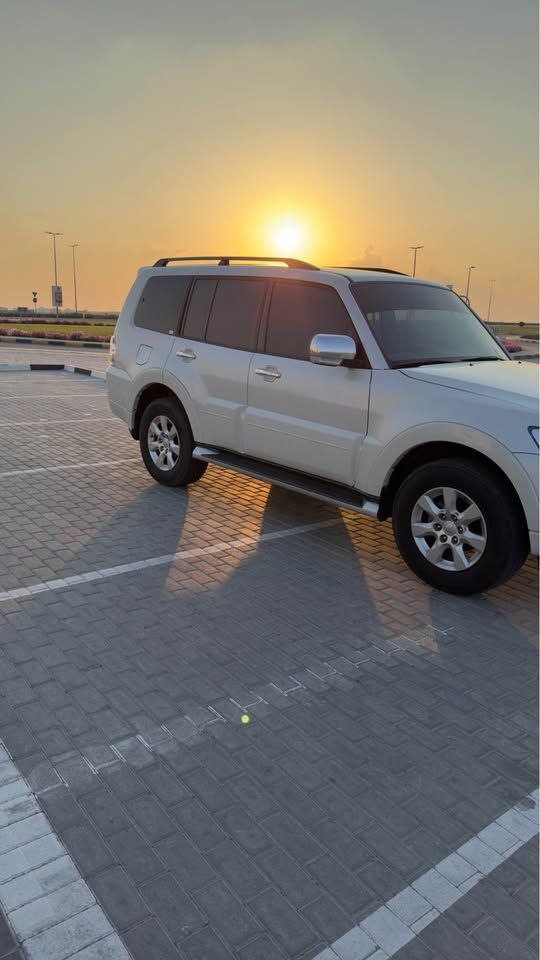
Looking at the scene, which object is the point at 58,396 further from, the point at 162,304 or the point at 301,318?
the point at 301,318

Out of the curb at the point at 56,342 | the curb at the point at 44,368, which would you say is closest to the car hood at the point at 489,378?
the curb at the point at 44,368

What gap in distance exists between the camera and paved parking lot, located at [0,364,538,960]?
86.8 inches

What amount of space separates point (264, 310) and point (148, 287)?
176 cm

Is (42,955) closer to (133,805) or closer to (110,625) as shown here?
(133,805)

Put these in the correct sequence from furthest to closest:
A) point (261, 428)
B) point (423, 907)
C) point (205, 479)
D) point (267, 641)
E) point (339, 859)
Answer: point (205, 479) → point (261, 428) → point (267, 641) → point (339, 859) → point (423, 907)

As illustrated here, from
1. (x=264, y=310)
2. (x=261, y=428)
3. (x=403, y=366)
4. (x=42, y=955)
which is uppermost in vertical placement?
(x=264, y=310)

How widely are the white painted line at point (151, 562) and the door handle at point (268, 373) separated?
1311mm

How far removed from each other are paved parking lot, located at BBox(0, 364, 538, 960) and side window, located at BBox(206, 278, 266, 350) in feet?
6.00

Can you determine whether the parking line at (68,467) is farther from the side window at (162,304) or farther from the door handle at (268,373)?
the door handle at (268,373)

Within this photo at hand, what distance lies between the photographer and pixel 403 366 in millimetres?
4848

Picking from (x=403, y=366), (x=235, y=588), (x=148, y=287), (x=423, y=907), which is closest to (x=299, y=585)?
(x=235, y=588)

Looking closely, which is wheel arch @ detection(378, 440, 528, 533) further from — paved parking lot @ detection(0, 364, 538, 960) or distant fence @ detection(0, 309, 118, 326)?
distant fence @ detection(0, 309, 118, 326)

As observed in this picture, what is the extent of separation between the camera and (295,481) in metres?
5.37

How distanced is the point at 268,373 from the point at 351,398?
878 millimetres
